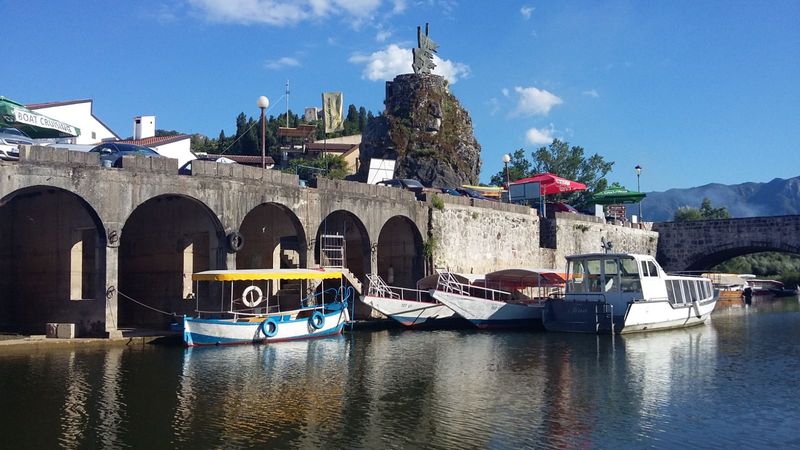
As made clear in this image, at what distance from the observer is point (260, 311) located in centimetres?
2817

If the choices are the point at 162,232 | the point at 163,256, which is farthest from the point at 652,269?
the point at 162,232

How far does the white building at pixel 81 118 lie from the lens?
1706 inches

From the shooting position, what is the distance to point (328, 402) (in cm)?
1405

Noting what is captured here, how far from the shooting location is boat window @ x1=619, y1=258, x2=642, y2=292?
26422mm

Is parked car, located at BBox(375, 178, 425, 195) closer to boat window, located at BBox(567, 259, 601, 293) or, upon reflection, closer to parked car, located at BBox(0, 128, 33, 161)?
boat window, located at BBox(567, 259, 601, 293)

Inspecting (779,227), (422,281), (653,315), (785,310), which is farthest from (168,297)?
(779,227)

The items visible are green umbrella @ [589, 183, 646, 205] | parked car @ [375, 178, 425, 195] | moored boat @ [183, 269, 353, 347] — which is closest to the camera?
moored boat @ [183, 269, 353, 347]

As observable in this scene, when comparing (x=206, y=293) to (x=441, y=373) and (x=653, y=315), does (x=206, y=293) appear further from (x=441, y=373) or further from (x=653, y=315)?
(x=653, y=315)

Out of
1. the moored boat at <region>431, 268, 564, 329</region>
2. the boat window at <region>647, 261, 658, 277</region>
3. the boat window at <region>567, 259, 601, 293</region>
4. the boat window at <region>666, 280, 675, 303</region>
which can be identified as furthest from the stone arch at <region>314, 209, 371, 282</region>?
the boat window at <region>666, 280, 675, 303</region>

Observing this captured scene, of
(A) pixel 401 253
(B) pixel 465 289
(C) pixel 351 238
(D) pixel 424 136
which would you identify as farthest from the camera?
(D) pixel 424 136

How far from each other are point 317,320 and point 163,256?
7.19m

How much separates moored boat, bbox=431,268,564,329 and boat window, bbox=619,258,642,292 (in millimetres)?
3648

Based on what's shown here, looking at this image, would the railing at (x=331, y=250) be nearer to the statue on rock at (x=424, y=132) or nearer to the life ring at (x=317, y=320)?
the life ring at (x=317, y=320)

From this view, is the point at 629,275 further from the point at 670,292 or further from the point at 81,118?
the point at 81,118
